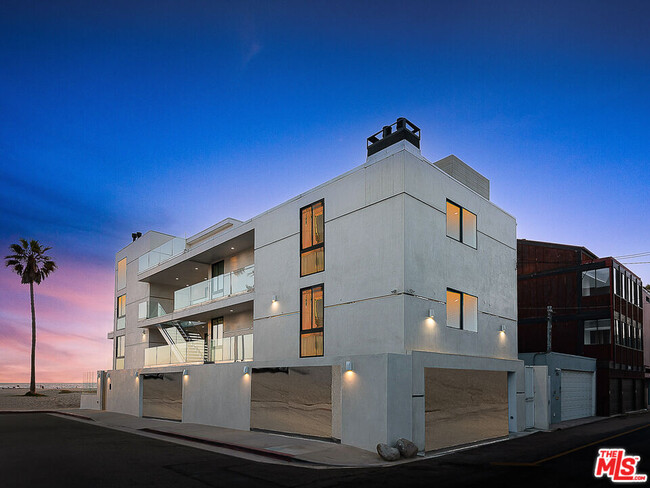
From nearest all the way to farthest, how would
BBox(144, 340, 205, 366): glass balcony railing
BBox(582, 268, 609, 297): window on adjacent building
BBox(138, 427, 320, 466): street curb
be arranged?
BBox(138, 427, 320, 466): street curb, BBox(144, 340, 205, 366): glass balcony railing, BBox(582, 268, 609, 297): window on adjacent building

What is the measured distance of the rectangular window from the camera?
3853 centimetres

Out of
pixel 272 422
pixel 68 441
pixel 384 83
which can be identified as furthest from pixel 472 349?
pixel 68 441

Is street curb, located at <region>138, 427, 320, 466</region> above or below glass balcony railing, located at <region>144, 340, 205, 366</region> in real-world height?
below

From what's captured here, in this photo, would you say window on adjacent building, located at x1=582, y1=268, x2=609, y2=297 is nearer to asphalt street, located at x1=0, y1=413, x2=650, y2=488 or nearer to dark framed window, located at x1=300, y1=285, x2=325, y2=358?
asphalt street, located at x1=0, y1=413, x2=650, y2=488

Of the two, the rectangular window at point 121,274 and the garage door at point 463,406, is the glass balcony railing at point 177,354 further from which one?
the garage door at point 463,406

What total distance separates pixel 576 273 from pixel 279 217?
75.8 ft

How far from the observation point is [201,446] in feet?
56.5

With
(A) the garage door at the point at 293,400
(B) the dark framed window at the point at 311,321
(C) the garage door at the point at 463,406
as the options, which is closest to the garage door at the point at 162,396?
(A) the garage door at the point at 293,400

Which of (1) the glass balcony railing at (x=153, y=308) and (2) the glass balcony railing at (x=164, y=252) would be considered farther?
(1) the glass balcony railing at (x=153, y=308)

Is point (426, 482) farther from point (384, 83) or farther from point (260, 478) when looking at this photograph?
point (384, 83)

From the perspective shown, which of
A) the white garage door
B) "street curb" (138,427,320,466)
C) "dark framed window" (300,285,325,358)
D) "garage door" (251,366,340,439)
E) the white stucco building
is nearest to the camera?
"street curb" (138,427,320,466)

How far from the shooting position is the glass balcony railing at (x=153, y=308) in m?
32.2

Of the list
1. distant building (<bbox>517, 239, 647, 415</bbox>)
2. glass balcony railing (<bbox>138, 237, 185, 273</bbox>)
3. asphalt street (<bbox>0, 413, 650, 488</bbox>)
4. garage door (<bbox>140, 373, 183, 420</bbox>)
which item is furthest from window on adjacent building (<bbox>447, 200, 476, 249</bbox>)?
glass balcony railing (<bbox>138, 237, 185, 273</bbox>)

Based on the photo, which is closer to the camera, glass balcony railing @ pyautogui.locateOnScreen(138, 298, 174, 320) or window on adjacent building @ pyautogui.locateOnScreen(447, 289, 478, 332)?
window on adjacent building @ pyautogui.locateOnScreen(447, 289, 478, 332)
